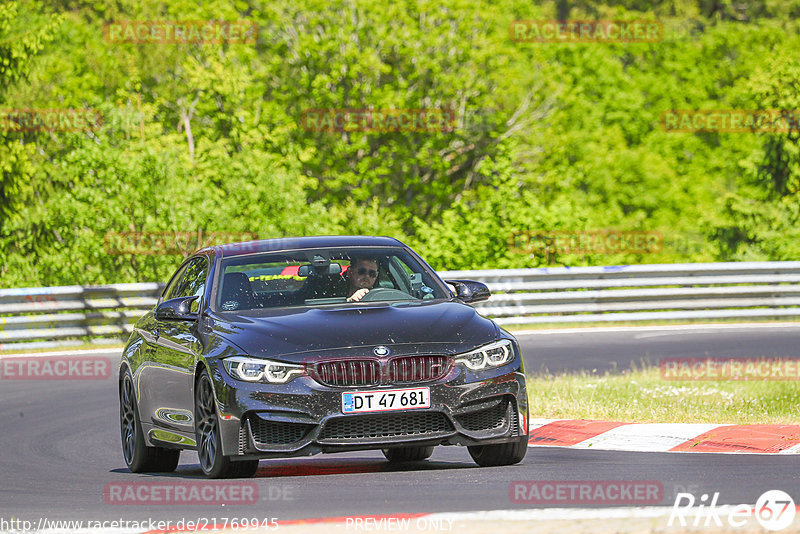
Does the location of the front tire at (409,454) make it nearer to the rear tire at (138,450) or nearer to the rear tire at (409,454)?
the rear tire at (409,454)

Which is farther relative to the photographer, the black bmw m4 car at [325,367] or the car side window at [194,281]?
the car side window at [194,281]

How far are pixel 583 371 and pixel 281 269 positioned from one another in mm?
6513

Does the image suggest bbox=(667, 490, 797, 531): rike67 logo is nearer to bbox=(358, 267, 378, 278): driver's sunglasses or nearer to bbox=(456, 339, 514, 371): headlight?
bbox=(456, 339, 514, 371): headlight

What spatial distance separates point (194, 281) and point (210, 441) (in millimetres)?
1850

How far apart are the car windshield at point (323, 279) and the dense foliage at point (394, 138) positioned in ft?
51.7

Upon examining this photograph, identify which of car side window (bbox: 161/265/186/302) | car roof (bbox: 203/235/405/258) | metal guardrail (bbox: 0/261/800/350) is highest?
car roof (bbox: 203/235/405/258)

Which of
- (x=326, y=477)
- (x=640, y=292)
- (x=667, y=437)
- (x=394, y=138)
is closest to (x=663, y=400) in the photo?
(x=667, y=437)

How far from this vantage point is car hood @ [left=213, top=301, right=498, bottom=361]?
25.8ft

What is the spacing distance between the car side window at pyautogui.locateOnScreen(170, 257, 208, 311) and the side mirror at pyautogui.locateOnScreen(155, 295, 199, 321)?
13cm

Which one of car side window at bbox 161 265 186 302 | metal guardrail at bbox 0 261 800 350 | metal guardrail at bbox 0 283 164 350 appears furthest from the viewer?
metal guardrail at bbox 0 261 800 350

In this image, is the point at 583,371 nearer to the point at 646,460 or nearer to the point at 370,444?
the point at 646,460

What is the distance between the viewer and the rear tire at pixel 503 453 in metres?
8.39

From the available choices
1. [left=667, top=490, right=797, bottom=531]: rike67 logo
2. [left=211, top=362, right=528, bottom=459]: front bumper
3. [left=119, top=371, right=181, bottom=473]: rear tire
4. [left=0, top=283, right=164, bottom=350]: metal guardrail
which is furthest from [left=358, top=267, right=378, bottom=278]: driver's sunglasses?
[left=0, top=283, right=164, bottom=350]: metal guardrail

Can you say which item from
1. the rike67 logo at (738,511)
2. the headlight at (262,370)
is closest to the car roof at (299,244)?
the headlight at (262,370)
